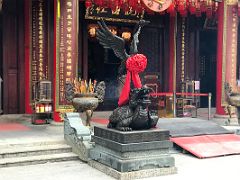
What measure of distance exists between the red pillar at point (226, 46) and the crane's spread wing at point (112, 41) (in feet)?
17.2

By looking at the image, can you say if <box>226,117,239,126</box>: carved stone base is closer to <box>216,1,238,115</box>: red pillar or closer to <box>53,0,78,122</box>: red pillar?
<box>216,1,238,115</box>: red pillar

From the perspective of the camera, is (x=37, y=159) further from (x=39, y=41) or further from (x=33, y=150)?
(x=39, y=41)

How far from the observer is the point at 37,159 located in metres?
6.99

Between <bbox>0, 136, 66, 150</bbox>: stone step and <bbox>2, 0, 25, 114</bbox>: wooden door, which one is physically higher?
<bbox>2, 0, 25, 114</bbox>: wooden door

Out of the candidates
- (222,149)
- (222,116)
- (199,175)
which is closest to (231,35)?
(222,116)

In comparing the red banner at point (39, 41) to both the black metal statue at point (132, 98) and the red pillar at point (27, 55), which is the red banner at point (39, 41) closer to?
the red pillar at point (27, 55)

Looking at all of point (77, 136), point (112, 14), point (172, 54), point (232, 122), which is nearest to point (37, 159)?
point (77, 136)

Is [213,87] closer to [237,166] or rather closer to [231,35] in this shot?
[231,35]

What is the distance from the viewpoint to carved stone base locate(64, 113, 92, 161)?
7.17 metres

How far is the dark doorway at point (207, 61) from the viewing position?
14633 millimetres

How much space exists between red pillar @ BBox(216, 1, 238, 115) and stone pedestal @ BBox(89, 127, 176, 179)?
5.29 m

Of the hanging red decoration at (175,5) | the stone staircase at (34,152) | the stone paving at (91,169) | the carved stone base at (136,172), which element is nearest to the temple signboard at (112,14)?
the hanging red decoration at (175,5)

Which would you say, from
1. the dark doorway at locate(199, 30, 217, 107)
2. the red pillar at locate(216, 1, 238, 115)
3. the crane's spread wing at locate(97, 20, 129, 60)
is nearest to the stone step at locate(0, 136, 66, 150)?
the crane's spread wing at locate(97, 20, 129, 60)

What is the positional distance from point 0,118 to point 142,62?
557cm
